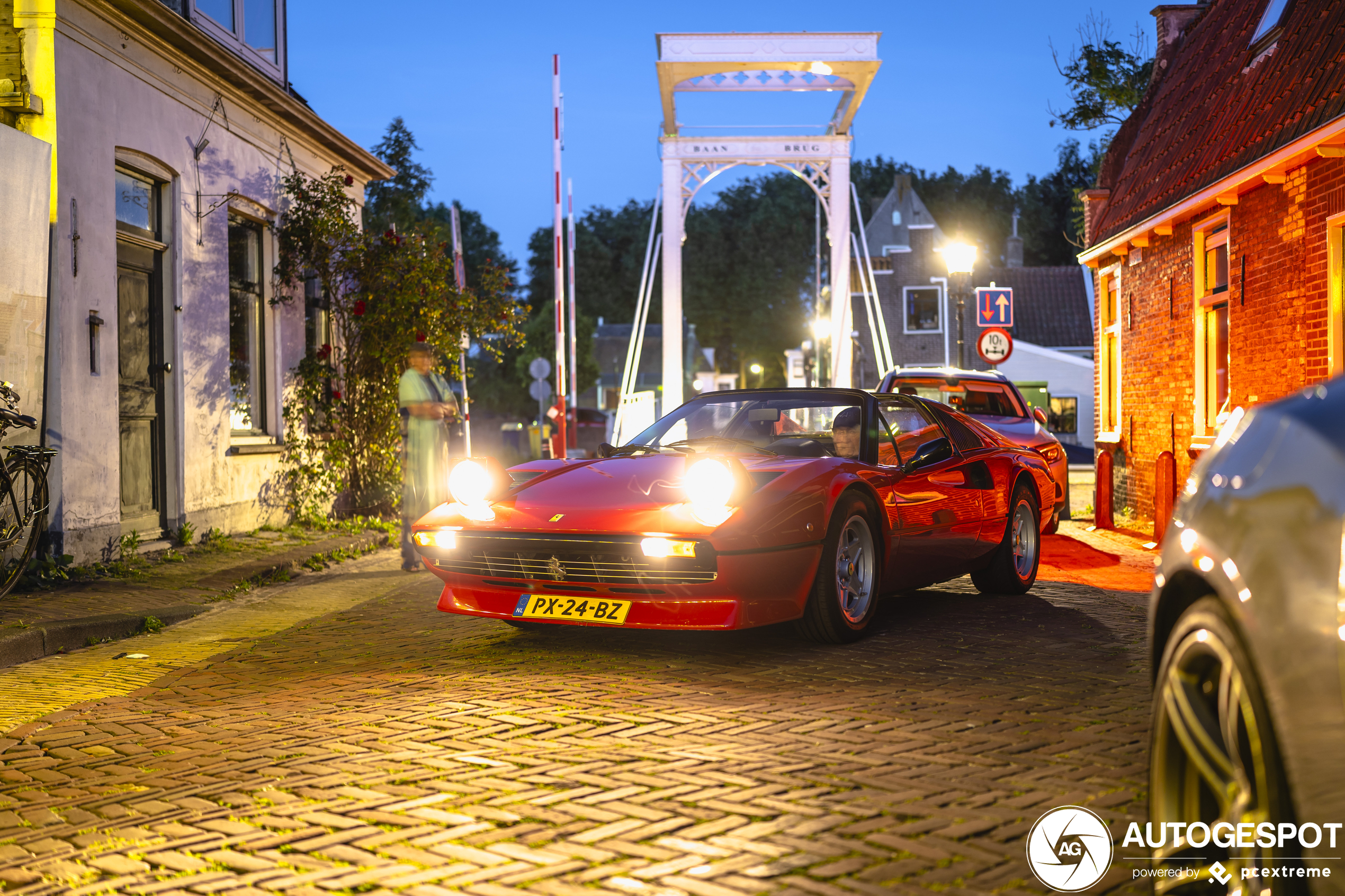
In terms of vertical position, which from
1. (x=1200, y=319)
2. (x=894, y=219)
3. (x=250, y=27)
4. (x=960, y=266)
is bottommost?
(x=1200, y=319)

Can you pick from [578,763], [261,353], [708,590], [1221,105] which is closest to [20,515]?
[708,590]

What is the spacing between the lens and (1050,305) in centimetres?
4962

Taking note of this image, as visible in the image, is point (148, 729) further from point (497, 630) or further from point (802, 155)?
point (802, 155)

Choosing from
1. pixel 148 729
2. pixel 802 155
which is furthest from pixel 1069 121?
pixel 148 729

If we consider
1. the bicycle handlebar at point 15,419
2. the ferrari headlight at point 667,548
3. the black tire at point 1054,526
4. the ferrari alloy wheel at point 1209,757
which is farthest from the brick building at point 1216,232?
the bicycle handlebar at point 15,419

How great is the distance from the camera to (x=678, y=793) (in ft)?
11.8

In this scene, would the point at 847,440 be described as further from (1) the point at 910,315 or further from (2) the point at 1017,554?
(1) the point at 910,315

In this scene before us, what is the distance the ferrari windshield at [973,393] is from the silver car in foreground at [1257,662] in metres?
10.0

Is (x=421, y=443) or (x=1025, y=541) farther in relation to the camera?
(x=421, y=443)

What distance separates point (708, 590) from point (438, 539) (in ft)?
4.60

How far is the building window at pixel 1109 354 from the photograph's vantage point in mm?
15375

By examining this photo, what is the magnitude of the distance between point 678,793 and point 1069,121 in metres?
20.7

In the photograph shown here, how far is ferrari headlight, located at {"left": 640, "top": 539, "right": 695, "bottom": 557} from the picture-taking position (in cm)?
524

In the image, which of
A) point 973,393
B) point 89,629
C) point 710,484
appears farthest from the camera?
point 973,393
